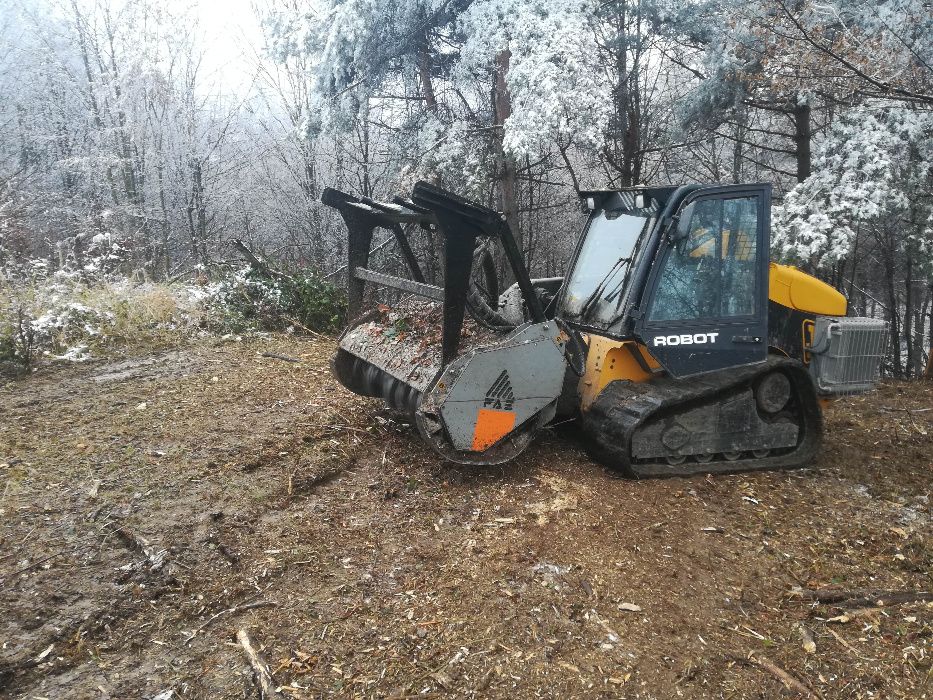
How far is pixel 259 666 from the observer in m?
2.76

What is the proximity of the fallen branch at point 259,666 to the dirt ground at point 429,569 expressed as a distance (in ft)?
0.09

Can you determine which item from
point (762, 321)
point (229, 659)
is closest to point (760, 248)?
point (762, 321)

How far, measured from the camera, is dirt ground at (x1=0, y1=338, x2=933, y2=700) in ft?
9.15

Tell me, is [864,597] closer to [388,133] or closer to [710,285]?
[710,285]

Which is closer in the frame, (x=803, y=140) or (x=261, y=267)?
(x=261, y=267)

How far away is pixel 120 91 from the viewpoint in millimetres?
16125

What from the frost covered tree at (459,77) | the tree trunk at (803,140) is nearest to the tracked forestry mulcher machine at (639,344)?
the frost covered tree at (459,77)

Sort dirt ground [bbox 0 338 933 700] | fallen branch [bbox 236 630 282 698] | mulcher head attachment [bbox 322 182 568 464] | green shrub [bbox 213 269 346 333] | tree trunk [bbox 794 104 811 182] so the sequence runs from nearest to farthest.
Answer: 1. fallen branch [bbox 236 630 282 698]
2. dirt ground [bbox 0 338 933 700]
3. mulcher head attachment [bbox 322 182 568 464]
4. green shrub [bbox 213 269 346 333]
5. tree trunk [bbox 794 104 811 182]

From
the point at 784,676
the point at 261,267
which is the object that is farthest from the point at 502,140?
the point at 784,676

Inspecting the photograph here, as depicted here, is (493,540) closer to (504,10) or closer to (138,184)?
(504,10)

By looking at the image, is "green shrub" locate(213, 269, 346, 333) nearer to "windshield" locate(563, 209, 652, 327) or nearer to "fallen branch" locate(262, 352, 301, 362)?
"fallen branch" locate(262, 352, 301, 362)

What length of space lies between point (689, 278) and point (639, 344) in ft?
1.89

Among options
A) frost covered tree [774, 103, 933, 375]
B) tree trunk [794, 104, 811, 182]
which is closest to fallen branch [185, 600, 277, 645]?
frost covered tree [774, 103, 933, 375]

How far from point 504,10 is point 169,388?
6.40 meters
